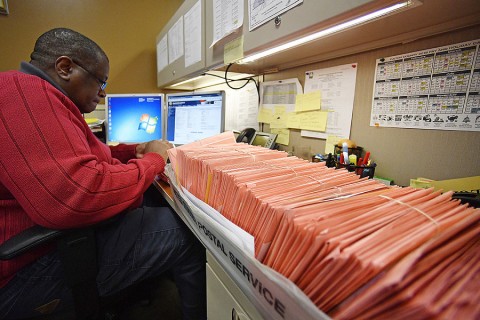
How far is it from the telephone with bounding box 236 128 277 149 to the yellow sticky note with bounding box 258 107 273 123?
7 centimetres

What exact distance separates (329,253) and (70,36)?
1048 millimetres

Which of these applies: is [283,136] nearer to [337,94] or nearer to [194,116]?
[337,94]

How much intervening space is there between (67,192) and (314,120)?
825 millimetres

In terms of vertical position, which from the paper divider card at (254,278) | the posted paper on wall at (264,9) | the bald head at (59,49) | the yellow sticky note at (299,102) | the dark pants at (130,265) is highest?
the posted paper on wall at (264,9)

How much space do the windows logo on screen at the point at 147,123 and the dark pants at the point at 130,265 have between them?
3.21ft

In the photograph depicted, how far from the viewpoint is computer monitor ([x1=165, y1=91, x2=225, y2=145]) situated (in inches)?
52.9

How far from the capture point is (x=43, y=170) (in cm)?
53

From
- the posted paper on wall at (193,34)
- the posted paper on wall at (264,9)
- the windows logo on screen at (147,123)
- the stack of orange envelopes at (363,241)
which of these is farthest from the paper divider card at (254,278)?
the windows logo on screen at (147,123)

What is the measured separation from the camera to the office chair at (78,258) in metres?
0.58

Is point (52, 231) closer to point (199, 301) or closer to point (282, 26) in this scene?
point (199, 301)

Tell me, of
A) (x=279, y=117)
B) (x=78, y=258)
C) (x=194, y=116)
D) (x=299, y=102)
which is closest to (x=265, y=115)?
(x=279, y=117)

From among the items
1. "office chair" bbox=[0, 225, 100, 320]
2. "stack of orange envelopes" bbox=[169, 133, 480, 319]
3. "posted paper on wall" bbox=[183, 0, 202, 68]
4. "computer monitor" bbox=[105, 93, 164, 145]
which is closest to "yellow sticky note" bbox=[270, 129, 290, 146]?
"posted paper on wall" bbox=[183, 0, 202, 68]

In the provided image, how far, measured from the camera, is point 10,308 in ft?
1.95

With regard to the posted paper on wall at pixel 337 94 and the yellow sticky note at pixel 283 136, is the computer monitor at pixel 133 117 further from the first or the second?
the posted paper on wall at pixel 337 94
